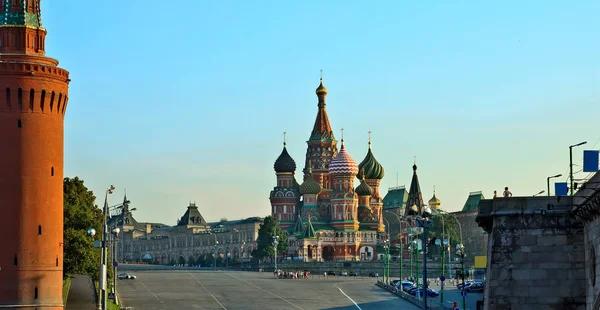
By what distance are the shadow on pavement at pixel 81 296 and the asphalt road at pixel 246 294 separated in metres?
3.17

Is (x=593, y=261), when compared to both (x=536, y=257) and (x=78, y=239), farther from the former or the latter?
(x=78, y=239)

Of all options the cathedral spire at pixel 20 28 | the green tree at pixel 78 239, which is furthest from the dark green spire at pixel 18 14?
the green tree at pixel 78 239

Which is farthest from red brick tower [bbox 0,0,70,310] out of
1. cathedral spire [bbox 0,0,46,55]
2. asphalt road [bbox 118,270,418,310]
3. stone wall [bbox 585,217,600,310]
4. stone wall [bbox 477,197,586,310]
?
stone wall [bbox 585,217,600,310]

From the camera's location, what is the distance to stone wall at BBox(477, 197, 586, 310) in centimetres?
4200

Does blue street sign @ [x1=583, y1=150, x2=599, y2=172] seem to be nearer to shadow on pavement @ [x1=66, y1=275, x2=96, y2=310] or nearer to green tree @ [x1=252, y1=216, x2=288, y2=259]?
shadow on pavement @ [x1=66, y1=275, x2=96, y2=310]

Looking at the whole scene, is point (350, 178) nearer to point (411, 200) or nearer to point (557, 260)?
point (411, 200)

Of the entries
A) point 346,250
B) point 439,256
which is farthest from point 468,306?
point 346,250

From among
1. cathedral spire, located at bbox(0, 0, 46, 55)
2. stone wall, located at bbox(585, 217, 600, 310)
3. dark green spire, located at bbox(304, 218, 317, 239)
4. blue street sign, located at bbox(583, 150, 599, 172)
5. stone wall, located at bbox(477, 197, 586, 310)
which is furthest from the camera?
dark green spire, located at bbox(304, 218, 317, 239)

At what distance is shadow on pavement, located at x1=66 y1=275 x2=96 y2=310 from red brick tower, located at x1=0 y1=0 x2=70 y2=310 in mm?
8449

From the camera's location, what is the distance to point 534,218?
141ft

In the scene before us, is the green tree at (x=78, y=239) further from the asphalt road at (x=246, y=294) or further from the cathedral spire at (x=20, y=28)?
the cathedral spire at (x=20, y=28)

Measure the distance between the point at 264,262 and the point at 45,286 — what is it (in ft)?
380

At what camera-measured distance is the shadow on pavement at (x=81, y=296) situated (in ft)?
281

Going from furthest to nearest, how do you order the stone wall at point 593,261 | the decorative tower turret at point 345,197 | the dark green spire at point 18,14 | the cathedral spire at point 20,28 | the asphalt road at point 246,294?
the decorative tower turret at point 345,197 < the asphalt road at point 246,294 < the dark green spire at point 18,14 < the cathedral spire at point 20,28 < the stone wall at point 593,261
